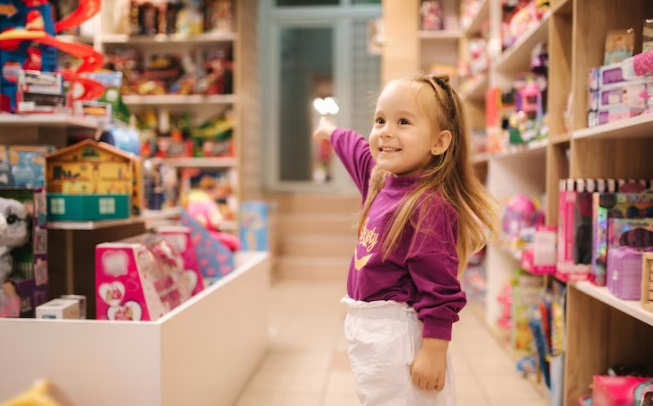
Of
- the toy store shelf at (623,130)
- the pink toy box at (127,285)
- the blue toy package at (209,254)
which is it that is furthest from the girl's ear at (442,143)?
the blue toy package at (209,254)

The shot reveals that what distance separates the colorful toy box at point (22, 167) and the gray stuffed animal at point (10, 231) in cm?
13

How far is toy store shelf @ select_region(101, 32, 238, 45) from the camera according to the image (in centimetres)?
453

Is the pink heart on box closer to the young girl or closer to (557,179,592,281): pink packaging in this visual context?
the young girl

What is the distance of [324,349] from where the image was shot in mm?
2867

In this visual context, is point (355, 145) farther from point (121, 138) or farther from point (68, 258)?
point (68, 258)

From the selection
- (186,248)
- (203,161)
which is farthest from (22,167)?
(203,161)

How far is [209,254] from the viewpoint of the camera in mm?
2377

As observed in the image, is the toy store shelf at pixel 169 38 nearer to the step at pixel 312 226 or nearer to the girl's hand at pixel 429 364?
the step at pixel 312 226

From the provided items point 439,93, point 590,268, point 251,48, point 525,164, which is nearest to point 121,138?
point 439,93

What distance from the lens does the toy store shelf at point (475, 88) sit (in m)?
3.50

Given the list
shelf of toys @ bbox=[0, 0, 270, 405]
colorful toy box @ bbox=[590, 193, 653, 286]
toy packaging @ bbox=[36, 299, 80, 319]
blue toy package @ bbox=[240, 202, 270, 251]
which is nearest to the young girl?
colorful toy box @ bbox=[590, 193, 653, 286]

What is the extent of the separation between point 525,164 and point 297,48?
4117 millimetres

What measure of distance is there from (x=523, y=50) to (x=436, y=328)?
1.92 meters

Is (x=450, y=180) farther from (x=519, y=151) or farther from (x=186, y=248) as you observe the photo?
(x=519, y=151)
